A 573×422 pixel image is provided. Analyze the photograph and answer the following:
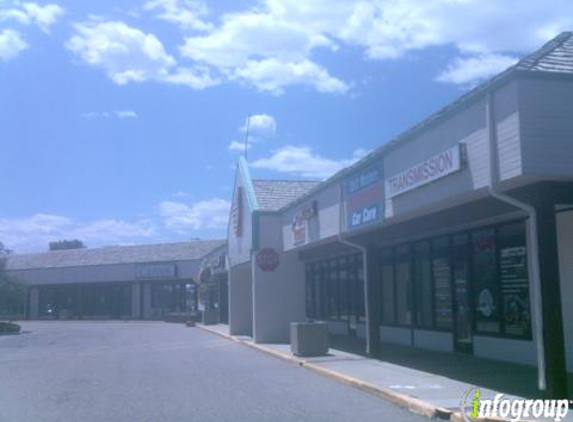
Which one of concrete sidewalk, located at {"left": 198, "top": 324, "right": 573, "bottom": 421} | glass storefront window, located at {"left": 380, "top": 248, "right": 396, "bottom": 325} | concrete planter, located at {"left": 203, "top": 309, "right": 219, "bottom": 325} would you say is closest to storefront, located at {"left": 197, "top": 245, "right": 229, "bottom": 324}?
concrete planter, located at {"left": 203, "top": 309, "right": 219, "bottom": 325}

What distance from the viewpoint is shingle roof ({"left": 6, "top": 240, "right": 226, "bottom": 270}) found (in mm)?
65125

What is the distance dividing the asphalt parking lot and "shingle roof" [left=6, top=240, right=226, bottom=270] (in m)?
39.8

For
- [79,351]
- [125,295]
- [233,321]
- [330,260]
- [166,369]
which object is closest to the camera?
[166,369]

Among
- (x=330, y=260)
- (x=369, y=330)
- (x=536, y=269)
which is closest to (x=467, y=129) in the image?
(x=536, y=269)

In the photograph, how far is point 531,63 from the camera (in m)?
11.8

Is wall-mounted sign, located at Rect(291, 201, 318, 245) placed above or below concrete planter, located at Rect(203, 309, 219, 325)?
above

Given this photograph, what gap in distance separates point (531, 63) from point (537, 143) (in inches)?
53.6

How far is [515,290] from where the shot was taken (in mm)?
16891

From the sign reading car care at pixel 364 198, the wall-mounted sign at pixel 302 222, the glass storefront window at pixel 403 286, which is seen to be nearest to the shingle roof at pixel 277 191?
the wall-mounted sign at pixel 302 222

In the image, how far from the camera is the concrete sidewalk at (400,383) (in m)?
12.0

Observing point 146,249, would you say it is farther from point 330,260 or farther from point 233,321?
point 330,260

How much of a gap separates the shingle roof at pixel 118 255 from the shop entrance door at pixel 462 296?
44.8m

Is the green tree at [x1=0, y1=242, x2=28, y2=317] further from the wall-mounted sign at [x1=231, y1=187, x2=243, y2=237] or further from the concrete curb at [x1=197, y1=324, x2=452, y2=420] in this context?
the concrete curb at [x1=197, y1=324, x2=452, y2=420]

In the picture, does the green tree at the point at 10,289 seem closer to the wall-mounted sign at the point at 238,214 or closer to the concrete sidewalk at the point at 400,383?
the wall-mounted sign at the point at 238,214
